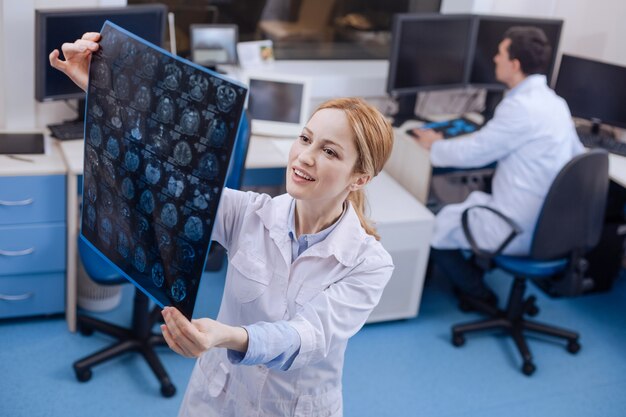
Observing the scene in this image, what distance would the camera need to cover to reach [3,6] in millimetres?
2881

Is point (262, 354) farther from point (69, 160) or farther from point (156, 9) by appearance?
point (156, 9)

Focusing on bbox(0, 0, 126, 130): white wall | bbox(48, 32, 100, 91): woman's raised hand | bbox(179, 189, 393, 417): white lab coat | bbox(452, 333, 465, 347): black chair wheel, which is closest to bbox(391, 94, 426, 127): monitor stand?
bbox(452, 333, 465, 347): black chair wheel

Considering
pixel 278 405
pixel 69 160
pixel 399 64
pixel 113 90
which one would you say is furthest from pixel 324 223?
pixel 399 64

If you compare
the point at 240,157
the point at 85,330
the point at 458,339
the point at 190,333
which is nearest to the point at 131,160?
the point at 190,333

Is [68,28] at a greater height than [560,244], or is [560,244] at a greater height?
[68,28]

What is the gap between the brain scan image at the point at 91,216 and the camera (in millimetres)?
1339

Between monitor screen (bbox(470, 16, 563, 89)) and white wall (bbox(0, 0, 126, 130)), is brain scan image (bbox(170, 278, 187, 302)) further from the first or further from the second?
monitor screen (bbox(470, 16, 563, 89))

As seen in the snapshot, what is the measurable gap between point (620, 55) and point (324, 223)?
2.89m

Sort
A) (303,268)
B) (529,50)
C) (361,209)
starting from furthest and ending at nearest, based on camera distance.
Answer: (529,50), (361,209), (303,268)

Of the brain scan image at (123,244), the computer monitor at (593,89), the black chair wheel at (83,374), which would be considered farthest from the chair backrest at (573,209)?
the brain scan image at (123,244)

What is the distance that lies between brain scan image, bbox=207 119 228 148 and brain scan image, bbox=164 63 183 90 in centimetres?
8

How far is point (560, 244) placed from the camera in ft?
9.48

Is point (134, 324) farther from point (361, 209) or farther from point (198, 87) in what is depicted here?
point (198, 87)

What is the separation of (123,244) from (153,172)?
18cm
